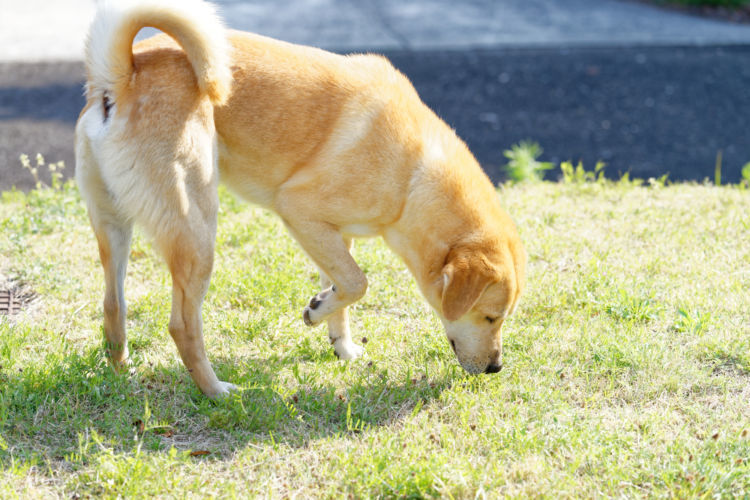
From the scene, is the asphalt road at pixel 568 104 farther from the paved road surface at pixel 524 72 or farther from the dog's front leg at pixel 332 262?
the dog's front leg at pixel 332 262

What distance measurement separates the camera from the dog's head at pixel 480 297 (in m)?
3.31

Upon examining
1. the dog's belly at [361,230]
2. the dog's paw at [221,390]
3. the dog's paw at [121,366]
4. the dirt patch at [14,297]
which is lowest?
the dirt patch at [14,297]

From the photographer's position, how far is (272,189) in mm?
3641

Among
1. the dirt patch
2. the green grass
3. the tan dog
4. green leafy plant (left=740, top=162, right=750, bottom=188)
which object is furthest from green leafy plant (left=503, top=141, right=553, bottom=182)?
the dirt patch

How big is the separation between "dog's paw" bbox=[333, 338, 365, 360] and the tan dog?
18cm

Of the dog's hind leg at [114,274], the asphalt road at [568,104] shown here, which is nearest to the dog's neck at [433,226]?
the dog's hind leg at [114,274]

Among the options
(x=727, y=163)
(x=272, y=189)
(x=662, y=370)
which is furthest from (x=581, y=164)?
(x=272, y=189)

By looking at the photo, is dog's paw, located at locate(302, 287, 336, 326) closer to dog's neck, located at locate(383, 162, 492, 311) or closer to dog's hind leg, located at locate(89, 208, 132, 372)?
dog's neck, located at locate(383, 162, 492, 311)

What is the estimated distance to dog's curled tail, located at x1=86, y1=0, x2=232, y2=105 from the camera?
304 cm

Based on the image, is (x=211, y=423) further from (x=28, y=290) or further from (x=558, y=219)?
(x=558, y=219)

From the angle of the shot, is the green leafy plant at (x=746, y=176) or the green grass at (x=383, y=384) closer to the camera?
the green grass at (x=383, y=384)

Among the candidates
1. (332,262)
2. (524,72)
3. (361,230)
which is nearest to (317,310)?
(332,262)

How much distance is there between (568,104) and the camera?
817cm

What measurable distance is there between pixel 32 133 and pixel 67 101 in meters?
0.87
